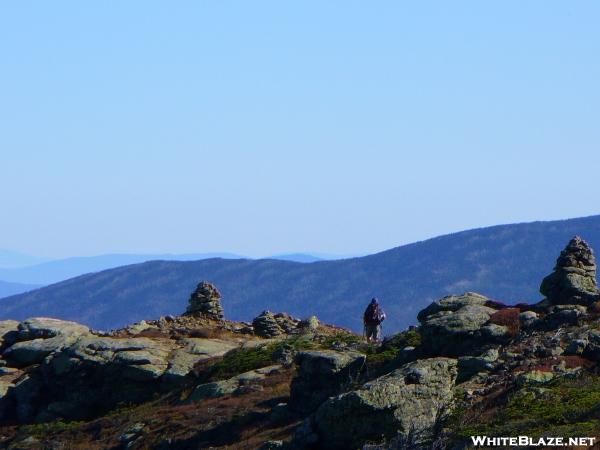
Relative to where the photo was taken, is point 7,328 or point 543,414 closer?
point 543,414

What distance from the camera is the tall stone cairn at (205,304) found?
68.6 m

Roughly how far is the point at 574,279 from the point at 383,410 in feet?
62.5

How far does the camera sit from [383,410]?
33500mm

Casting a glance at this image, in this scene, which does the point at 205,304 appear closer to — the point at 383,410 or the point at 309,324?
the point at 309,324

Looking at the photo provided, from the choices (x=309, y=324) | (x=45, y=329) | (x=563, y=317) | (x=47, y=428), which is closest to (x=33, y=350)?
(x=45, y=329)

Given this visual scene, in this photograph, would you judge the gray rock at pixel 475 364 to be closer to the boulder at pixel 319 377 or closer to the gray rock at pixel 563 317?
the boulder at pixel 319 377

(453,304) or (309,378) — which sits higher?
(453,304)

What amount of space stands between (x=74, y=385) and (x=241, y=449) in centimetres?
1862

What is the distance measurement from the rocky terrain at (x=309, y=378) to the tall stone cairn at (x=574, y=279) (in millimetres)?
77

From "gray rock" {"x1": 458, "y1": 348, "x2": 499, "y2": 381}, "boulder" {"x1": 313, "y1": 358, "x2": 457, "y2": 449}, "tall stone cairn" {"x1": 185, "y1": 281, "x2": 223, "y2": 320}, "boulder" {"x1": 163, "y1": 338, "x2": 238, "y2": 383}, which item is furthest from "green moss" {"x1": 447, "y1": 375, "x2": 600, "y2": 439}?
"tall stone cairn" {"x1": 185, "y1": 281, "x2": 223, "y2": 320}

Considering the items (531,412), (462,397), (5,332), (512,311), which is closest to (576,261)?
(512,311)

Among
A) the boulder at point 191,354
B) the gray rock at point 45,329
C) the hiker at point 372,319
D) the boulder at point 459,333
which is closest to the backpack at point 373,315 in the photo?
the hiker at point 372,319

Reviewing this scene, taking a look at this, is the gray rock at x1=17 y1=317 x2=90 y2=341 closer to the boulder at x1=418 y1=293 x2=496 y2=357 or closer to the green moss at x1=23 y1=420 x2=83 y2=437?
the green moss at x1=23 y1=420 x2=83 y2=437

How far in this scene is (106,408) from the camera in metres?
54.0
